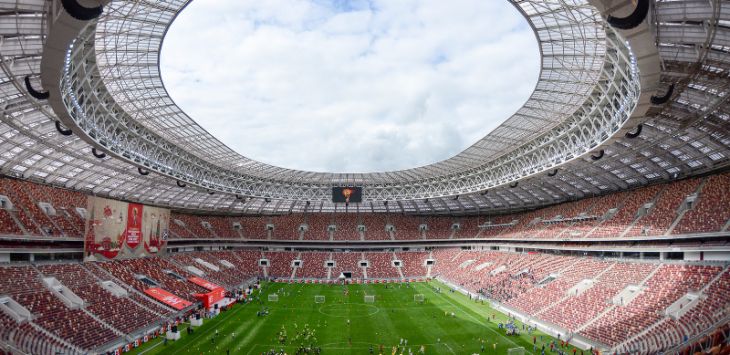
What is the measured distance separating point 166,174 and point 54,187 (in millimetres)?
14103

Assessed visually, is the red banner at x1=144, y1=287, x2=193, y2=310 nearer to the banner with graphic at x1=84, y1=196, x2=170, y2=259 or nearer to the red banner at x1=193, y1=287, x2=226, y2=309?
the red banner at x1=193, y1=287, x2=226, y2=309

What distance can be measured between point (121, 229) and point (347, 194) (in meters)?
28.5

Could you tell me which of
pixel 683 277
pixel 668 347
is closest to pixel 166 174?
pixel 668 347

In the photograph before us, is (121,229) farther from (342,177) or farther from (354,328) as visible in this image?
(342,177)

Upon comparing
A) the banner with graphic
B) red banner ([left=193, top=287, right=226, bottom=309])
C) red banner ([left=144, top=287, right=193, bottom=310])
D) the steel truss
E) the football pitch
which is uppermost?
the steel truss

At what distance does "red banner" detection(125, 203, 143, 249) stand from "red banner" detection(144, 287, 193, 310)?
5.48m

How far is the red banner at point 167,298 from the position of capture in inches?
1644

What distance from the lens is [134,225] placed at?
45.1 m

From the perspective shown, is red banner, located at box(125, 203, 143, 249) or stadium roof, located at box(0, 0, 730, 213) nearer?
stadium roof, located at box(0, 0, 730, 213)

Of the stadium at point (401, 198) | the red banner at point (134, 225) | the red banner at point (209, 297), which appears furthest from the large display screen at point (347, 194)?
the red banner at point (134, 225)

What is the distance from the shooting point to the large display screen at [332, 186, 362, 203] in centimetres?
6136

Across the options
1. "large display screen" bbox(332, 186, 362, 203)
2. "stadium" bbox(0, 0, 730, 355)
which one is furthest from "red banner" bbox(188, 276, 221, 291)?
"large display screen" bbox(332, 186, 362, 203)

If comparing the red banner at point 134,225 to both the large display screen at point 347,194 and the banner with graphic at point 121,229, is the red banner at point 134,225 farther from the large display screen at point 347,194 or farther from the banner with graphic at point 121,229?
the large display screen at point 347,194

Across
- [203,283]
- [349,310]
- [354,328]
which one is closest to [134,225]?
[203,283]
